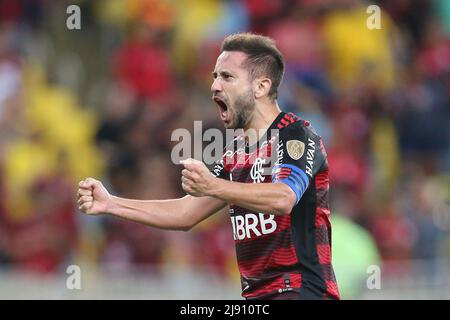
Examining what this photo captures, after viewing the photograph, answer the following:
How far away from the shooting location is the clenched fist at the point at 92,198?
664 cm

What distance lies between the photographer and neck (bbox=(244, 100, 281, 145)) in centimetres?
672

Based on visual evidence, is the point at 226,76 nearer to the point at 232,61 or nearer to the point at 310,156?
the point at 232,61

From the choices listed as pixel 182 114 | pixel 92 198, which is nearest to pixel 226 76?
pixel 92 198

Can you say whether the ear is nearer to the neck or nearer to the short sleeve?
the neck

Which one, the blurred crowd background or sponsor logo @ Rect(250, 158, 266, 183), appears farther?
the blurred crowd background

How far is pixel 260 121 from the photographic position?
672 cm

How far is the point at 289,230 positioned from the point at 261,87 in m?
0.95

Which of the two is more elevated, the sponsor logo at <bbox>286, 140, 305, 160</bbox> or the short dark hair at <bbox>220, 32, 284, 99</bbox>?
the short dark hair at <bbox>220, 32, 284, 99</bbox>

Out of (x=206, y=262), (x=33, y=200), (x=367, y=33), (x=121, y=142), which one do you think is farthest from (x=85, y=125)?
(x=367, y=33)

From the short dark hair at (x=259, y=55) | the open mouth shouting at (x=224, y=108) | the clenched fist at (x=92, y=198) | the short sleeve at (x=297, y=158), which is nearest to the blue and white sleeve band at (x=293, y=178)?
the short sleeve at (x=297, y=158)

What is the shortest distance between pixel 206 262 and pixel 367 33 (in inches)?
156

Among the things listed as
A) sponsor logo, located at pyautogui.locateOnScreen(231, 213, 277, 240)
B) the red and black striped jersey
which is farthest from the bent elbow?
sponsor logo, located at pyautogui.locateOnScreen(231, 213, 277, 240)
